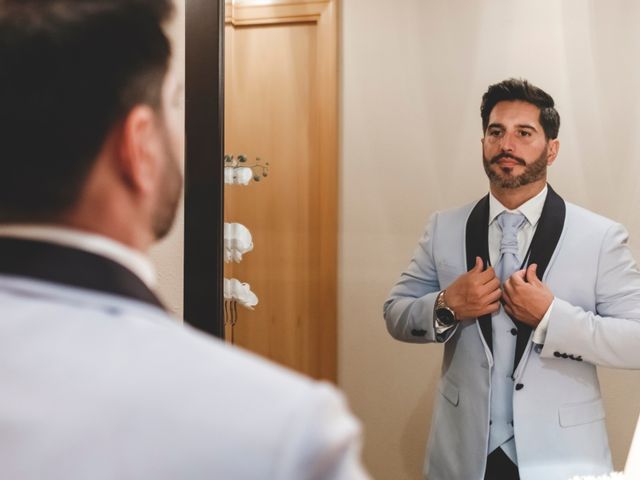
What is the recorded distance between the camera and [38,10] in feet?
1.47

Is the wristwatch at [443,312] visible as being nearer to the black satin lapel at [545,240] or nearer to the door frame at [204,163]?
the black satin lapel at [545,240]

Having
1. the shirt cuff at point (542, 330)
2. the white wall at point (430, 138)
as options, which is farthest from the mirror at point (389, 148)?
the shirt cuff at point (542, 330)

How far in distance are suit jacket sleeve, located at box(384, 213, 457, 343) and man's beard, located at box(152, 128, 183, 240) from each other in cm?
59

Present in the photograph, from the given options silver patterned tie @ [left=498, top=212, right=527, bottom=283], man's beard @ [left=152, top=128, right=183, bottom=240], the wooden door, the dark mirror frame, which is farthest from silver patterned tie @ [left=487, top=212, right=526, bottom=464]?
man's beard @ [left=152, top=128, right=183, bottom=240]

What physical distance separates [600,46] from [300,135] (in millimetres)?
443

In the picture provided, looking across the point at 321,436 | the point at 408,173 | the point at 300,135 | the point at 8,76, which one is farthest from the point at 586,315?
the point at 8,76

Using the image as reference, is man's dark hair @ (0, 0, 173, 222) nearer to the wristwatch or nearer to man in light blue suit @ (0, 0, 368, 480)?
man in light blue suit @ (0, 0, 368, 480)

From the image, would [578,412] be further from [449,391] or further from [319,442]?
[319,442]

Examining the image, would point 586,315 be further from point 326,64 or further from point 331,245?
point 326,64

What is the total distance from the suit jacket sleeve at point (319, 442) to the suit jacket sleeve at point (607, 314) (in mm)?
657

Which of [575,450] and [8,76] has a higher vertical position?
[8,76]

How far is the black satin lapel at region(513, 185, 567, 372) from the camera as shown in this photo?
3.26 feet

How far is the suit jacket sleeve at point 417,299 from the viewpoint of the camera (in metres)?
1.05

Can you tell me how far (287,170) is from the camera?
43.6 inches
